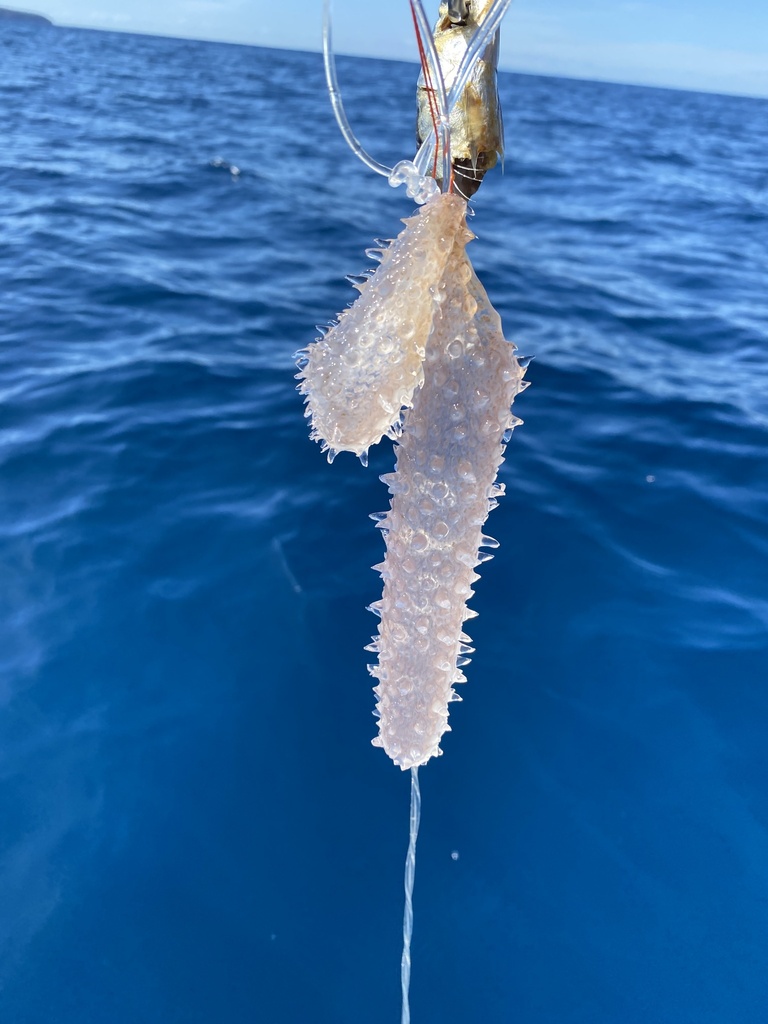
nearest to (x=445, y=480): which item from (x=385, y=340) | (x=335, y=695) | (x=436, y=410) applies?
(x=436, y=410)

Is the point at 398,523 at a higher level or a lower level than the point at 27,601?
higher

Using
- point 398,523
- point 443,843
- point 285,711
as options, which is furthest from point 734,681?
point 398,523

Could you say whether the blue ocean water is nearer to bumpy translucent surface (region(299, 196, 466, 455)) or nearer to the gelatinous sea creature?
the gelatinous sea creature

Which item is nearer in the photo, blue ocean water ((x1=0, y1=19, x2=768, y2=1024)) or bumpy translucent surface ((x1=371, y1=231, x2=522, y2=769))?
bumpy translucent surface ((x1=371, y1=231, x2=522, y2=769))

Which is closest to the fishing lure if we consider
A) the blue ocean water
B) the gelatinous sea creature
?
the gelatinous sea creature

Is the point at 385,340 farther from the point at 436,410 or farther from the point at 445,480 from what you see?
the point at 445,480

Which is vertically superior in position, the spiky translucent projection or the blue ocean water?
the spiky translucent projection

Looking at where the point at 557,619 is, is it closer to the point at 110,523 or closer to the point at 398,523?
the point at 110,523
